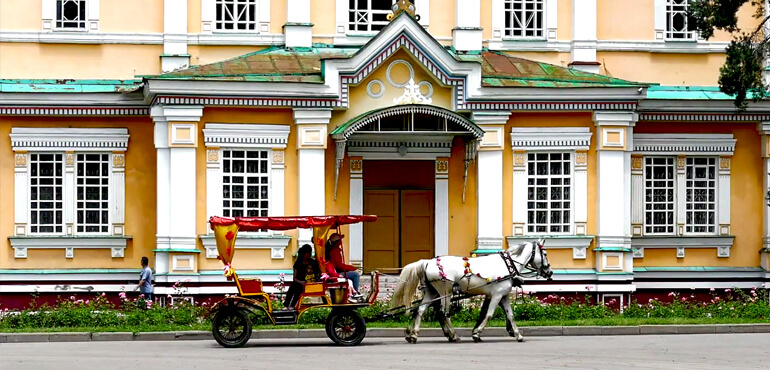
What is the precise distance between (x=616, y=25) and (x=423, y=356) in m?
15.0

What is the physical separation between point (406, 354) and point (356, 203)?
10.4 m

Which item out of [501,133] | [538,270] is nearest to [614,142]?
[501,133]

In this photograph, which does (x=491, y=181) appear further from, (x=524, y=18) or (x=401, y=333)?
(x=401, y=333)

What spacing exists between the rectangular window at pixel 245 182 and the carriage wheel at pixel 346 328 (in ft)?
26.2

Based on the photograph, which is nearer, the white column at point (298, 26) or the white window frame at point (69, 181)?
the white window frame at point (69, 181)

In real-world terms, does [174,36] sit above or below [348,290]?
above

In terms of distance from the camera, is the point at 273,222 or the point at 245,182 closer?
the point at 273,222

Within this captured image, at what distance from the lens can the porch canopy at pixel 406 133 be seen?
1150 inches

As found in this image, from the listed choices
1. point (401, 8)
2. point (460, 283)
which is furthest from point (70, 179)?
point (460, 283)

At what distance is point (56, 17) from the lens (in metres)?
31.8

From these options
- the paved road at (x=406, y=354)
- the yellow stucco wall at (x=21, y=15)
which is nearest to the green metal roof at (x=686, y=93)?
the paved road at (x=406, y=354)

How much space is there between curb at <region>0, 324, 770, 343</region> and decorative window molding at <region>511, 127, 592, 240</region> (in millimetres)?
5297

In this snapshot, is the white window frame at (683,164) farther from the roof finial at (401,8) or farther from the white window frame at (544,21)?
the roof finial at (401,8)

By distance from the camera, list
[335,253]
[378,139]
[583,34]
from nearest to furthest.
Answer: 1. [335,253]
2. [378,139]
3. [583,34]
